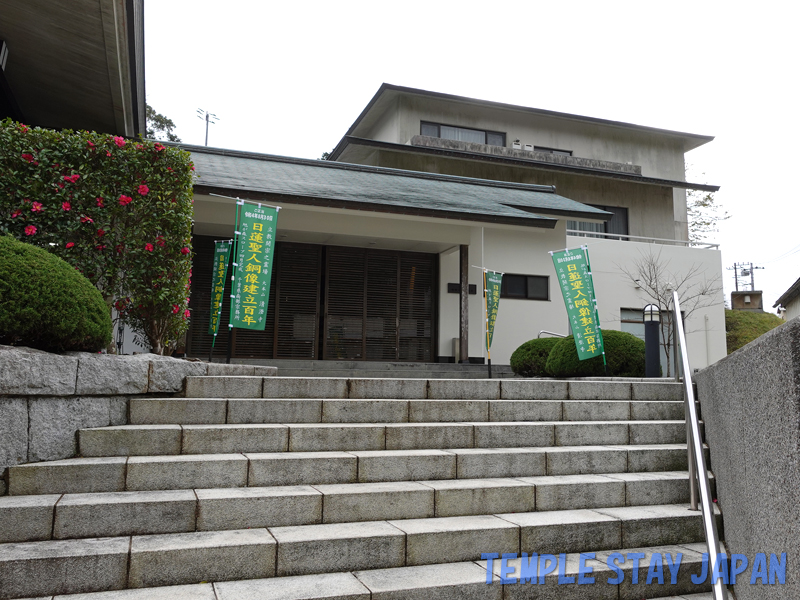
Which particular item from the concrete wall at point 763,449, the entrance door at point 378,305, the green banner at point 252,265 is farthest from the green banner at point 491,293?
the concrete wall at point 763,449

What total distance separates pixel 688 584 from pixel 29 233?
6.05 meters

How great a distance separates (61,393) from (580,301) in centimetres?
777

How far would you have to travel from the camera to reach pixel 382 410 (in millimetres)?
5480

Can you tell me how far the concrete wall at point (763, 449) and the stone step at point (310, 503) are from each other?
0.94 meters

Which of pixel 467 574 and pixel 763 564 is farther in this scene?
pixel 467 574

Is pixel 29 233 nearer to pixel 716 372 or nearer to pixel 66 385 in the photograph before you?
pixel 66 385

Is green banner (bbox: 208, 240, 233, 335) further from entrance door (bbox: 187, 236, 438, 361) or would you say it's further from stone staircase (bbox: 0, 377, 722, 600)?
stone staircase (bbox: 0, 377, 722, 600)

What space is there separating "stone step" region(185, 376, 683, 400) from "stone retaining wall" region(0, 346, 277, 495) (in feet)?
1.70

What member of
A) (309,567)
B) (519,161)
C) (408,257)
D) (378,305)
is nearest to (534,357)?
(378,305)

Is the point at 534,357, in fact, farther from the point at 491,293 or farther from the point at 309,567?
the point at 309,567

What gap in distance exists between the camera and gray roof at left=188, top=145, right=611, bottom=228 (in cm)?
1113

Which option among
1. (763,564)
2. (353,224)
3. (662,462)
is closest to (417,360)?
(353,224)

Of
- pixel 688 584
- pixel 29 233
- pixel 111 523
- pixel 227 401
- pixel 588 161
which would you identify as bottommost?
pixel 688 584

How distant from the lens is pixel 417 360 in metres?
13.8
